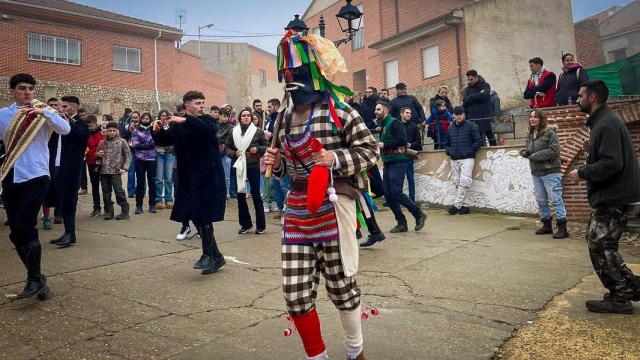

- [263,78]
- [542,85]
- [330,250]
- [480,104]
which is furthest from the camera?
[263,78]

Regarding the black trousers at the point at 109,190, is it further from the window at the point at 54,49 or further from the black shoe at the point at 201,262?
the window at the point at 54,49

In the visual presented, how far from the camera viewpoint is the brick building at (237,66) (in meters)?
37.4

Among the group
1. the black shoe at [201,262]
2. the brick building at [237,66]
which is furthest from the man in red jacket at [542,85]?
the brick building at [237,66]

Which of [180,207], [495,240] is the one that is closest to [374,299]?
[180,207]

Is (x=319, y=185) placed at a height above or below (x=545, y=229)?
above

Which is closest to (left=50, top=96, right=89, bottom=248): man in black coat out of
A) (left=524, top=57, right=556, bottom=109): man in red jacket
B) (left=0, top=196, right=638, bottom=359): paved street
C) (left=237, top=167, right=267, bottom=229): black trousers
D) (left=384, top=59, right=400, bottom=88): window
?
(left=0, top=196, right=638, bottom=359): paved street

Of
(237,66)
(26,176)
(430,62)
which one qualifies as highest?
(237,66)

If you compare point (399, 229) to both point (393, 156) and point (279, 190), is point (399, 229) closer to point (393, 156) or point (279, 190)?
point (393, 156)

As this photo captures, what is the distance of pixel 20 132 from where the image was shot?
457cm

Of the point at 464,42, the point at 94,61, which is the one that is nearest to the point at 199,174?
the point at 464,42

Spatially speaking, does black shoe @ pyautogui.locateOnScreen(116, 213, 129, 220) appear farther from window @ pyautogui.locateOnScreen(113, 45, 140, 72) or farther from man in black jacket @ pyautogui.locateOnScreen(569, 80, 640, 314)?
window @ pyautogui.locateOnScreen(113, 45, 140, 72)

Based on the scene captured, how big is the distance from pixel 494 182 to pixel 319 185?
781cm

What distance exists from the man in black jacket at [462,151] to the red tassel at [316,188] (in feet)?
24.8

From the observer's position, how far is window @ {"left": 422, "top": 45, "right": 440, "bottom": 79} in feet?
71.8
